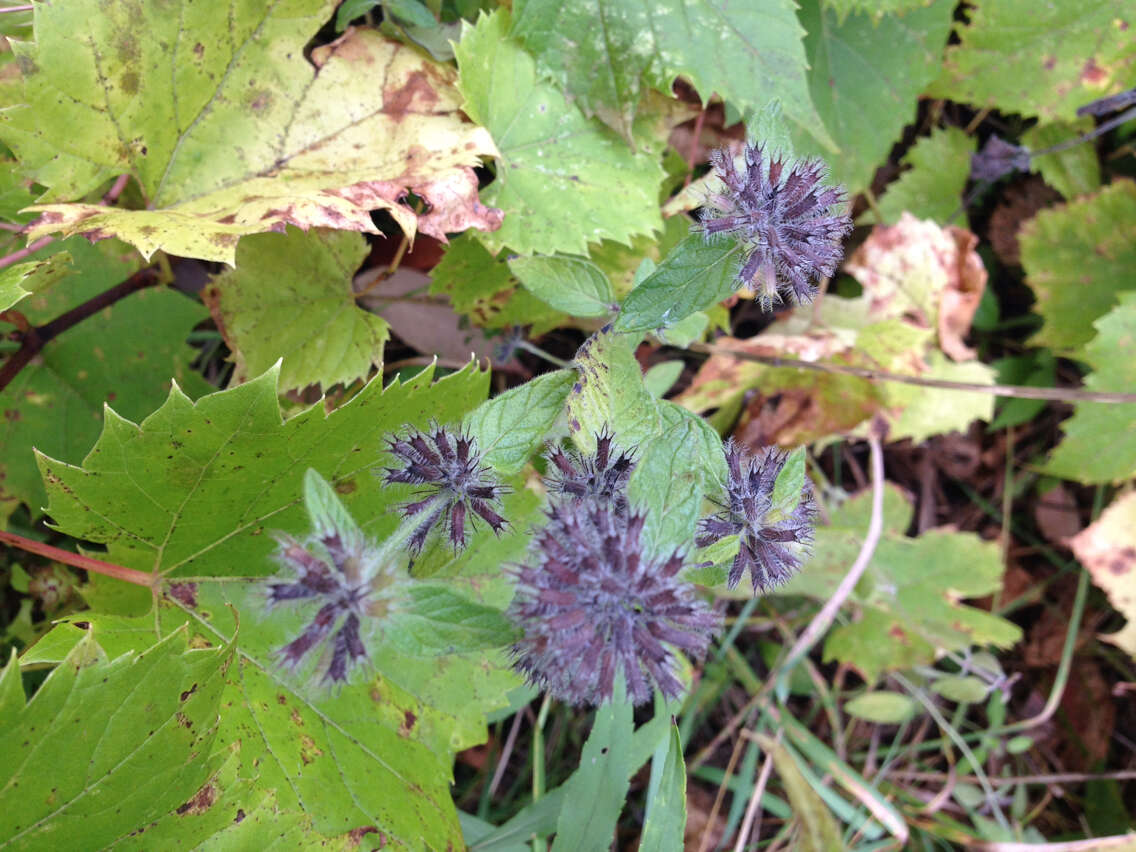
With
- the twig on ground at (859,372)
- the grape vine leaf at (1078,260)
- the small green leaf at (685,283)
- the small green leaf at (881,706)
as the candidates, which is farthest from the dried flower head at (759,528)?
the grape vine leaf at (1078,260)

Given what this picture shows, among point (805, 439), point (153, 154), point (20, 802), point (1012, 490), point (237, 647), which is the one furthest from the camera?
point (1012, 490)

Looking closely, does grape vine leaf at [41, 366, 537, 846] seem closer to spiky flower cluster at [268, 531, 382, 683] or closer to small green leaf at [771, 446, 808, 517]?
spiky flower cluster at [268, 531, 382, 683]

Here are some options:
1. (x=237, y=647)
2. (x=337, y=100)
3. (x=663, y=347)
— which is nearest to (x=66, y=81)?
(x=337, y=100)

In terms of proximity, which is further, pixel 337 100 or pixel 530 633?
pixel 337 100

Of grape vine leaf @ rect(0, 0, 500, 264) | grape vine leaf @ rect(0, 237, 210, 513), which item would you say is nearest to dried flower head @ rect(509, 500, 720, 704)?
grape vine leaf @ rect(0, 0, 500, 264)

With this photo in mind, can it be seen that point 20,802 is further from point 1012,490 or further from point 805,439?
point 1012,490

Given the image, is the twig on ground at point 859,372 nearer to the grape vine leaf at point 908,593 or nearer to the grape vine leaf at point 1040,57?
the grape vine leaf at point 908,593
